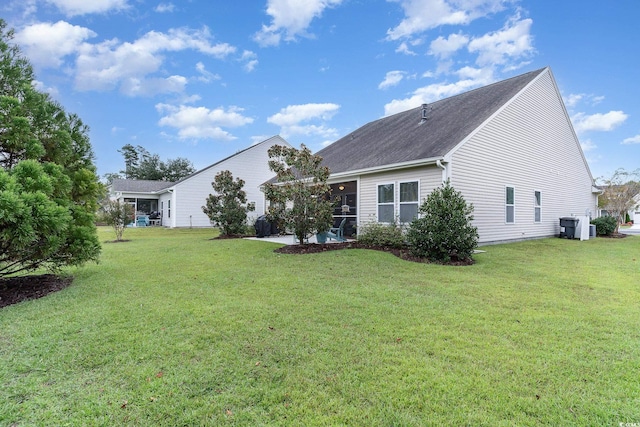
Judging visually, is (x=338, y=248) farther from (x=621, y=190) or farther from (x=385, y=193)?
(x=621, y=190)

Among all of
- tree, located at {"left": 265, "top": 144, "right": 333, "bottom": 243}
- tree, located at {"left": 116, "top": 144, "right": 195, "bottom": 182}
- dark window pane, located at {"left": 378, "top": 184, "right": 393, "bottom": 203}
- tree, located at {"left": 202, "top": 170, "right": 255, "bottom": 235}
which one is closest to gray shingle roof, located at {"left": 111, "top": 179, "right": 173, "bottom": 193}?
tree, located at {"left": 202, "top": 170, "right": 255, "bottom": 235}

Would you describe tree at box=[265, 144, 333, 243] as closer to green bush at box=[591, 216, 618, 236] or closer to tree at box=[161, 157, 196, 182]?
green bush at box=[591, 216, 618, 236]

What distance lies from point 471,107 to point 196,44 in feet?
37.3

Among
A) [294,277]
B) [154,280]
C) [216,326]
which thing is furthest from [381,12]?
[216,326]

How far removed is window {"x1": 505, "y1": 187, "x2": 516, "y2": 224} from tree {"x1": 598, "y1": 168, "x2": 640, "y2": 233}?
10.2 m

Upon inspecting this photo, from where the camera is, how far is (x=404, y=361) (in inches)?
106

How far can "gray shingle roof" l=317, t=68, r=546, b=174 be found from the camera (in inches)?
396

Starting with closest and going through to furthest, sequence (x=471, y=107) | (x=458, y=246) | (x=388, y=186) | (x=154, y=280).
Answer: (x=154, y=280) < (x=458, y=246) < (x=388, y=186) < (x=471, y=107)

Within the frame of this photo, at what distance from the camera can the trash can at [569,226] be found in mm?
13250

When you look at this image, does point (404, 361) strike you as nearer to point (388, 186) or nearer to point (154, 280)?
point (154, 280)

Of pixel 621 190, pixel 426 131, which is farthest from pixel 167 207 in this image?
pixel 621 190

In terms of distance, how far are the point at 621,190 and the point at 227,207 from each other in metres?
→ 20.7

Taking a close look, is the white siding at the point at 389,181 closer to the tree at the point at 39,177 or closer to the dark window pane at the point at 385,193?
the dark window pane at the point at 385,193

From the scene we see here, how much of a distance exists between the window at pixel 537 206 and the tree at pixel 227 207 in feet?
39.2
